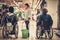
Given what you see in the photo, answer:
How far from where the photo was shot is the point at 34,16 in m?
4.78

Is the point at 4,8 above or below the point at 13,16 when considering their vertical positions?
above

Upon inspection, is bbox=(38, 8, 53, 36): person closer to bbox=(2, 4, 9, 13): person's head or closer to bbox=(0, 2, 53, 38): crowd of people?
bbox=(0, 2, 53, 38): crowd of people

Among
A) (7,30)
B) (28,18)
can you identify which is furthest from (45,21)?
(7,30)

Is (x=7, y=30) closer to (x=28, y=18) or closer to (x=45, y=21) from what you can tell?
(x=28, y=18)

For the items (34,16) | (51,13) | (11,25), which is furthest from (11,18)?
(51,13)

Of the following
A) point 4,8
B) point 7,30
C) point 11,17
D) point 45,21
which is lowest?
point 7,30

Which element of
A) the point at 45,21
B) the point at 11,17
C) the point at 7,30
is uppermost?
the point at 11,17

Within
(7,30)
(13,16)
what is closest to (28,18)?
(13,16)

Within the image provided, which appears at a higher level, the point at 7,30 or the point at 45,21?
the point at 45,21

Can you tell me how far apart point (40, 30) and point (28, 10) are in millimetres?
574

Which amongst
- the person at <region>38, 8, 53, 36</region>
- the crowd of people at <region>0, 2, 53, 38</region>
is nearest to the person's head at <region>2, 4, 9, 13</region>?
the crowd of people at <region>0, 2, 53, 38</region>

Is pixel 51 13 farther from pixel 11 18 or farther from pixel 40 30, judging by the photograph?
pixel 11 18

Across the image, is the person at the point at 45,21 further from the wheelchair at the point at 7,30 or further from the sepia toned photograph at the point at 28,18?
the wheelchair at the point at 7,30

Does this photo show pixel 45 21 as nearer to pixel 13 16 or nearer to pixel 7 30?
pixel 13 16
